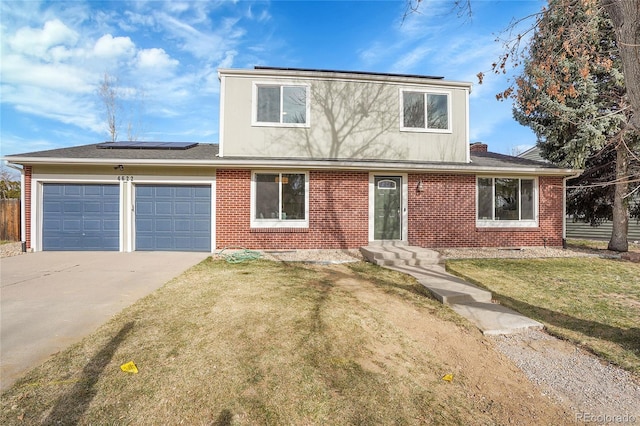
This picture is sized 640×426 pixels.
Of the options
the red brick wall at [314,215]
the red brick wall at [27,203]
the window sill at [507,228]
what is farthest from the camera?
the window sill at [507,228]

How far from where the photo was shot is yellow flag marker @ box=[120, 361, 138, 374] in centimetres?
272

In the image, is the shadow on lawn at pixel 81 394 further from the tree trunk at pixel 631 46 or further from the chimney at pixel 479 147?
the chimney at pixel 479 147

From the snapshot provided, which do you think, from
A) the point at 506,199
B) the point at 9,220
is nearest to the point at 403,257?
the point at 506,199

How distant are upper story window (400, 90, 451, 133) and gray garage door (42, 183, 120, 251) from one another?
9.63 meters

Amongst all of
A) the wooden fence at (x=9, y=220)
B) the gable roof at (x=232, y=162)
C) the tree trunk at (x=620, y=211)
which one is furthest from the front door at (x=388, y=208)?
the wooden fence at (x=9, y=220)

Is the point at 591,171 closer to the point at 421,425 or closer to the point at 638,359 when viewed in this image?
the point at 638,359

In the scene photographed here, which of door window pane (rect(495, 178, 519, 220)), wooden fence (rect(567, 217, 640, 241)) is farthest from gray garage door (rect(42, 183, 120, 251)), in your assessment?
wooden fence (rect(567, 217, 640, 241))

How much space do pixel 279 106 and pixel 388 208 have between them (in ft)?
16.0

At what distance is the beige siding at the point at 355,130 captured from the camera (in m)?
9.77

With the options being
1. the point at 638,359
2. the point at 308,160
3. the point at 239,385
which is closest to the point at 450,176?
the point at 308,160

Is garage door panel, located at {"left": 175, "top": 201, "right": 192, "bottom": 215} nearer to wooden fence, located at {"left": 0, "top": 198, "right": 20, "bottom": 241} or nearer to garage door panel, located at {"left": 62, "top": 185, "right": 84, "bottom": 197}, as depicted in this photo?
garage door panel, located at {"left": 62, "top": 185, "right": 84, "bottom": 197}

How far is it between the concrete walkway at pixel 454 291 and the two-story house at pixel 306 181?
1956 millimetres

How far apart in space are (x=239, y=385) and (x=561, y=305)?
5.14 meters

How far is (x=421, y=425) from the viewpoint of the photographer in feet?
7.35
